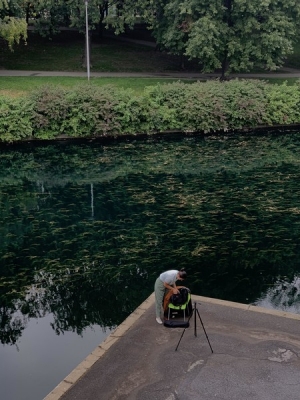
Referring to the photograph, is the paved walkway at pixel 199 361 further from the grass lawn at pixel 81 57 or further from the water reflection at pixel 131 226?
the grass lawn at pixel 81 57

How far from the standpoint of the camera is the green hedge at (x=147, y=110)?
28.2 metres

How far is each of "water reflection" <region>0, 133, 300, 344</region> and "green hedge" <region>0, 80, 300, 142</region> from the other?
5.41 feet

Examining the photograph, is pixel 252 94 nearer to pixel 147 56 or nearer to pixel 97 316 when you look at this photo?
pixel 147 56

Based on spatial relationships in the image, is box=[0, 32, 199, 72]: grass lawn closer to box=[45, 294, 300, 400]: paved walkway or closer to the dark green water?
the dark green water

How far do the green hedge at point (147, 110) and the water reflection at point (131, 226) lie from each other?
1.65m

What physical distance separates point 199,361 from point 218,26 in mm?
27141

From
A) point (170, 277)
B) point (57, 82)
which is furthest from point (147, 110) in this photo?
point (170, 277)

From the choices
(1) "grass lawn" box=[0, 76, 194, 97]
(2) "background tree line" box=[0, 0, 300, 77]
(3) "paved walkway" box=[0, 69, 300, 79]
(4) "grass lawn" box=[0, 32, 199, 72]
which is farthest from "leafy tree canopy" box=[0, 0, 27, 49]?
(4) "grass lawn" box=[0, 32, 199, 72]

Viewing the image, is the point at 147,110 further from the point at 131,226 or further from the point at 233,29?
the point at 131,226

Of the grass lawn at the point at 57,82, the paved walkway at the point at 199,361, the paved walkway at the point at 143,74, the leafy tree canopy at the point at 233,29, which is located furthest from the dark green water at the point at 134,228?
the paved walkway at the point at 143,74

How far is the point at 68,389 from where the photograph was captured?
899cm

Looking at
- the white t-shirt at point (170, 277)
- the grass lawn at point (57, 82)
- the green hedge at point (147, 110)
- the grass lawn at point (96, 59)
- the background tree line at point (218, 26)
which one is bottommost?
the white t-shirt at point (170, 277)

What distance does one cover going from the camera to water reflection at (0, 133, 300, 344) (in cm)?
1351

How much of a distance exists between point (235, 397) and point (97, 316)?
4.62 metres
